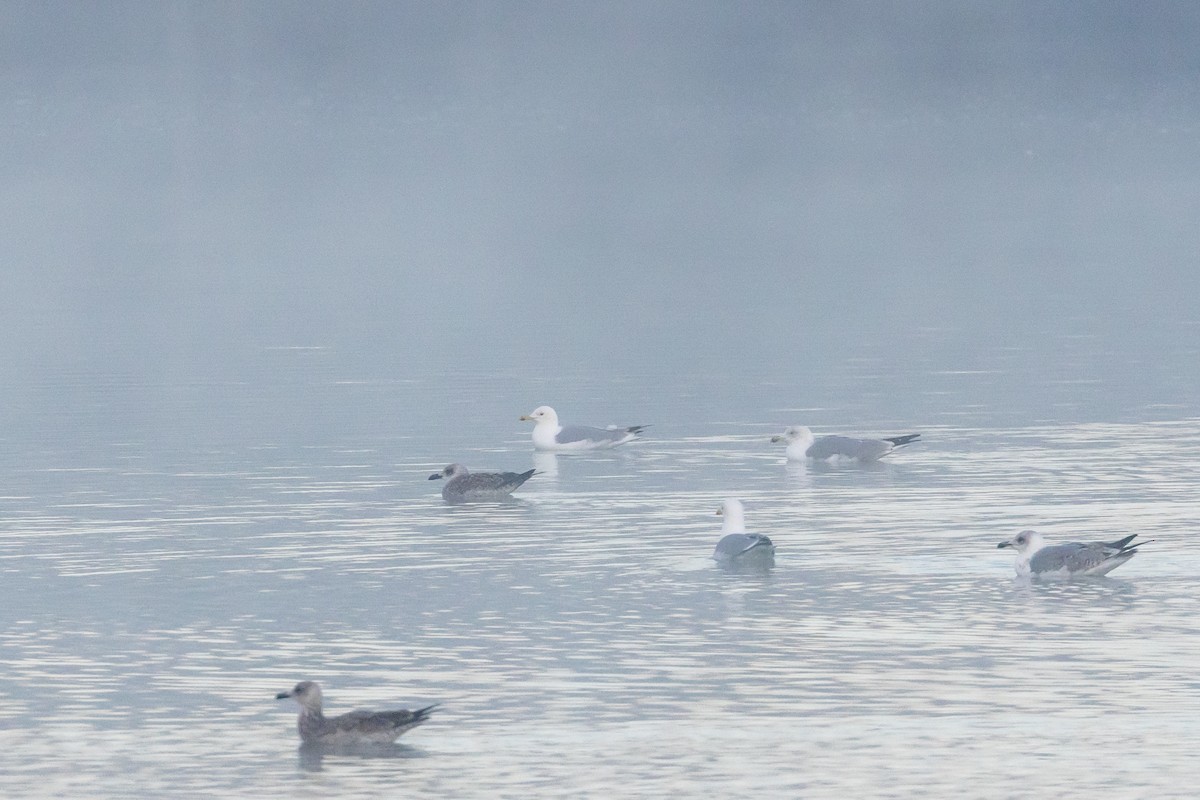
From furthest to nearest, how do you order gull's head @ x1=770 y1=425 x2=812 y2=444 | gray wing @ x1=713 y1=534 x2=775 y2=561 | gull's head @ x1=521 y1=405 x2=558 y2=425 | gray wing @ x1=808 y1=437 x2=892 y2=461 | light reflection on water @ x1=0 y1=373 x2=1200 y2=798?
1. gull's head @ x1=521 y1=405 x2=558 y2=425
2. gull's head @ x1=770 y1=425 x2=812 y2=444
3. gray wing @ x1=808 y1=437 x2=892 y2=461
4. gray wing @ x1=713 y1=534 x2=775 y2=561
5. light reflection on water @ x1=0 y1=373 x2=1200 y2=798

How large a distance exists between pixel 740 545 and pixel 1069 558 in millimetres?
2441

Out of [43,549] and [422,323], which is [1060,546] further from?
[422,323]

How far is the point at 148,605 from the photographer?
20.3 meters

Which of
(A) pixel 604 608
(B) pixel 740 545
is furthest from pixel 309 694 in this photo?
(B) pixel 740 545

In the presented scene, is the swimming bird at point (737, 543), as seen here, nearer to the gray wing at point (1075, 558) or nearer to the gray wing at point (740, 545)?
the gray wing at point (740, 545)

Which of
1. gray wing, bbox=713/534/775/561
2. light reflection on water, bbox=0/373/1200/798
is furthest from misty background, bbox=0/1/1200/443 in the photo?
gray wing, bbox=713/534/775/561

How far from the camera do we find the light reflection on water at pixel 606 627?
15.8 meters

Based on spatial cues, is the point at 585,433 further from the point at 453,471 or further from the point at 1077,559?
the point at 1077,559

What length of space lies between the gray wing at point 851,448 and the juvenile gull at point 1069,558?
21.9 ft

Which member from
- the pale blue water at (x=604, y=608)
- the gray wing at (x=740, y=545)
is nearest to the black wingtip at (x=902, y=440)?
the pale blue water at (x=604, y=608)

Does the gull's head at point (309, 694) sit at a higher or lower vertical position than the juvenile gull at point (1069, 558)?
lower

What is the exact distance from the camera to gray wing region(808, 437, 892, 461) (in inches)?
1077

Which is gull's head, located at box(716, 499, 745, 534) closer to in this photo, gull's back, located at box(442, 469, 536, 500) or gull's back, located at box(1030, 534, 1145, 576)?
gull's back, located at box(1030, 534, 1145, 576)

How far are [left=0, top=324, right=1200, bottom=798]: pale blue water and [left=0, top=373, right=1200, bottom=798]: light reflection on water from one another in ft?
0.13
